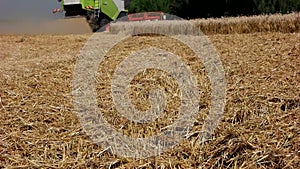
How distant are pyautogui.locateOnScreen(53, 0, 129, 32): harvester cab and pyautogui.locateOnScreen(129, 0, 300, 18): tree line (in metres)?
5.86

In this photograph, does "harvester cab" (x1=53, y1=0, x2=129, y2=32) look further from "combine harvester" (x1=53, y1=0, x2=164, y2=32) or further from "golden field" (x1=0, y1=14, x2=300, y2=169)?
"golden field" (x1=0, y1=14, x2=300, y2=169)

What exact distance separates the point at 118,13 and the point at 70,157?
11214 mm

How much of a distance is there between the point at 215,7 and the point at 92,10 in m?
6.97

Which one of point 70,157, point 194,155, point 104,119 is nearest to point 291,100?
point 194,155

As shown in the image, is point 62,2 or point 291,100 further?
point 62,2

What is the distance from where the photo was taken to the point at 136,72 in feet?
7.87

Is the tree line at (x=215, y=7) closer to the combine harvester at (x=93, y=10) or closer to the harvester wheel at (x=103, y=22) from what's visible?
the combine harvester at (x=93, y=10)

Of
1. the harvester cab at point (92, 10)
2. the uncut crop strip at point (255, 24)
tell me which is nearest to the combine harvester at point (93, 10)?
the harvester cab at point (92, 10)

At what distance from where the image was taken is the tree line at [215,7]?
42.1 feet

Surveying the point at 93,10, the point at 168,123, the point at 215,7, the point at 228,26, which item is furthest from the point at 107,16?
the point at 168,123

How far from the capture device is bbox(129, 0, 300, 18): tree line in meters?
12.8

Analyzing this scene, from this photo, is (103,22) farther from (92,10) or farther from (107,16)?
(92,10)

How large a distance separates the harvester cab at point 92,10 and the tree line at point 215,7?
586cm

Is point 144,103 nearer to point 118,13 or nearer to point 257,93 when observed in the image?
point 257,93
